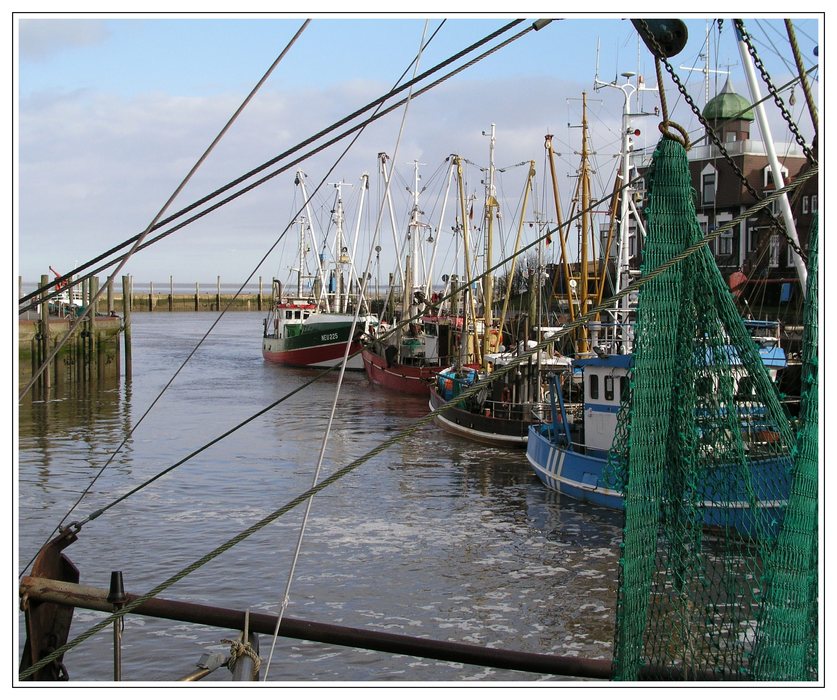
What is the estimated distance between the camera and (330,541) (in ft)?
50.2

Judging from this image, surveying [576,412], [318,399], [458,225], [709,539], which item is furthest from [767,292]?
[709,539]

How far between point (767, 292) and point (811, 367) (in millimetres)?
38129

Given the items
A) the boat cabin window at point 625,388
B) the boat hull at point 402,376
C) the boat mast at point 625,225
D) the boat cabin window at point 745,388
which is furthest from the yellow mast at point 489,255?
the boat cabin window at point 745,388

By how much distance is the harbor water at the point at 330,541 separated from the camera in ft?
A: 35.4

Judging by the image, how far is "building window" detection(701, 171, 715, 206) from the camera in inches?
1817

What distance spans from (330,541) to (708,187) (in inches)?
1436

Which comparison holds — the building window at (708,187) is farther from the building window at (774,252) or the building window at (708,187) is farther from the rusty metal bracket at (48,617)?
the rusty metal bracket at (48,617)

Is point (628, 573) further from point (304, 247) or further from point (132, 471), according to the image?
point (304, 247)

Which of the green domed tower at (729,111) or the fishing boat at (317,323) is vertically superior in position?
the green domed tower at (729,111)

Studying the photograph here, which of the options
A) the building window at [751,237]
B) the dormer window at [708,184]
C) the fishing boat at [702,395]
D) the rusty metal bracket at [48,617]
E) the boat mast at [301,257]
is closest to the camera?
the fishing boat at [702,395]

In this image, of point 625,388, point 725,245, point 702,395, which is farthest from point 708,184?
point 702,395

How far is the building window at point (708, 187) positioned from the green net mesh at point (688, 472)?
42862mm

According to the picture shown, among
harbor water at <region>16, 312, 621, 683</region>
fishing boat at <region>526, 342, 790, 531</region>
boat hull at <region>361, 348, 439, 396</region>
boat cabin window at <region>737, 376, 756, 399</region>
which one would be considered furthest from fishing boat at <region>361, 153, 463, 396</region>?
boat cabin window at <region>737, 376, 756, 399</region>

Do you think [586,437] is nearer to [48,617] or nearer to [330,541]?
[330,541]
